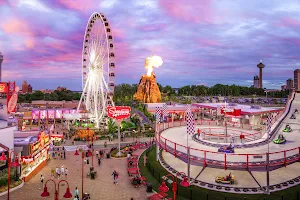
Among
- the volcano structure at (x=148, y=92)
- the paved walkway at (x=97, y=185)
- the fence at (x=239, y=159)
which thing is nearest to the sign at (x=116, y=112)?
the paved walkway at (x=97, y=185)

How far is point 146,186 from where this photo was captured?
77.0ft

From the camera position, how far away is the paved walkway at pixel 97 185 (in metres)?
21.8

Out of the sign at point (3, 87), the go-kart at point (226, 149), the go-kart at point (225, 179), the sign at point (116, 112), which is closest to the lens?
the go-kart at point (225, 179)

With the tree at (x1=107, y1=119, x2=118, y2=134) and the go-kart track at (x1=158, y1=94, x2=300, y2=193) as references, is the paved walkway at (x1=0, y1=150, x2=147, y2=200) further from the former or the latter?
the tree at (x1=107, y1=119, x2=118, y2=134)

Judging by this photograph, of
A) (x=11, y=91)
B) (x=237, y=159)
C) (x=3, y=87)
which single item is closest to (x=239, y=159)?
(x=237, y=159)

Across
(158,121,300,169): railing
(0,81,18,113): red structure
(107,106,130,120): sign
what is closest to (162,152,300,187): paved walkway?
(158,121,300,169): railing

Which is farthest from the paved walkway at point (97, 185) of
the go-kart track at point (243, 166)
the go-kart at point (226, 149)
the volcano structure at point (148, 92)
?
the volcano structure at point (148, 92)

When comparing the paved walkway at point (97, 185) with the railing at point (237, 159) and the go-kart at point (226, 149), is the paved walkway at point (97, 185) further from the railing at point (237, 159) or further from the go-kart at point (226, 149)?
the go-kart at point (226, 149)

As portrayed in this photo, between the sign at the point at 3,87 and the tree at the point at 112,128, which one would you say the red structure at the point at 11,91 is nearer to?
the sign at the point at 3,87

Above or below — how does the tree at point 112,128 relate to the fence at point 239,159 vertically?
below

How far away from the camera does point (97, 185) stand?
961 inches

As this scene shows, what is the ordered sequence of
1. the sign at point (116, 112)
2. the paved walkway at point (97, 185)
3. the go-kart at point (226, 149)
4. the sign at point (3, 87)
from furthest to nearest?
the sign at point (116, 112) → the sign at point (3, 87) → the go-kart at point (226, 149) → the paved walkway at point (97, 185)

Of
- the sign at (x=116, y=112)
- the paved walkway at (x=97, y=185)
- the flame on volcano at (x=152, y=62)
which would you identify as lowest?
the paved walkway at (x=97, y=185)

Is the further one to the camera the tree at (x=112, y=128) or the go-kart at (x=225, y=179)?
the tree at (x=112, y=128)
